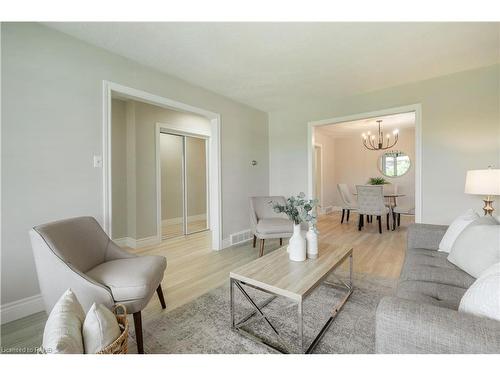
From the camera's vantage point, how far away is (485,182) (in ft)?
7.16

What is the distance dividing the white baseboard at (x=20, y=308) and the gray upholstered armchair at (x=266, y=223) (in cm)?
218

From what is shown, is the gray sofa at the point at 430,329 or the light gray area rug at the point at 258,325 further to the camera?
the light gray area rug at the point at 258,325

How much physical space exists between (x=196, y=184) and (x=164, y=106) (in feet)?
6.89

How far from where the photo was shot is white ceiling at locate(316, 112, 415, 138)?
200 inches

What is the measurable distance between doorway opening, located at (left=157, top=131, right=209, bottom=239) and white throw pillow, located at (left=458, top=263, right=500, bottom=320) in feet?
12.5

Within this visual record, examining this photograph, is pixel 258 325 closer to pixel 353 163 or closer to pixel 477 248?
pixel 477 248

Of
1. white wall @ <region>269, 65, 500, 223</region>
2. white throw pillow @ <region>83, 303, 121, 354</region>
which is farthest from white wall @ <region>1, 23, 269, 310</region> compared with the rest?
white wall @ <region>269, 65, 500, 223</region>

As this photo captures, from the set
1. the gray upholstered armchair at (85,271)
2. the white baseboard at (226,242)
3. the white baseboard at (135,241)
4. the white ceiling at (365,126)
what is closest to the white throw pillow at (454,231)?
the gray upholstered armchair at (85,271)

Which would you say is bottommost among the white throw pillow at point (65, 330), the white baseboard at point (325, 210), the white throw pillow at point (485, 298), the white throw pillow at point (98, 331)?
the white baseboard at point (325, 210)

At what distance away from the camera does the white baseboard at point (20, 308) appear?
66.0 inches

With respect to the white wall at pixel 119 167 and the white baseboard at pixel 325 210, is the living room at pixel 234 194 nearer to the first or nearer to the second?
the white wall at pixel 119 167

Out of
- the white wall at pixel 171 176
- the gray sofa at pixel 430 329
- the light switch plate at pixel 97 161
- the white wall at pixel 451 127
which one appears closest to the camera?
the gray sofa at pixel 430 329

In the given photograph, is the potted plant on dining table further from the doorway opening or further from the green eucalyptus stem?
the doorway opening
